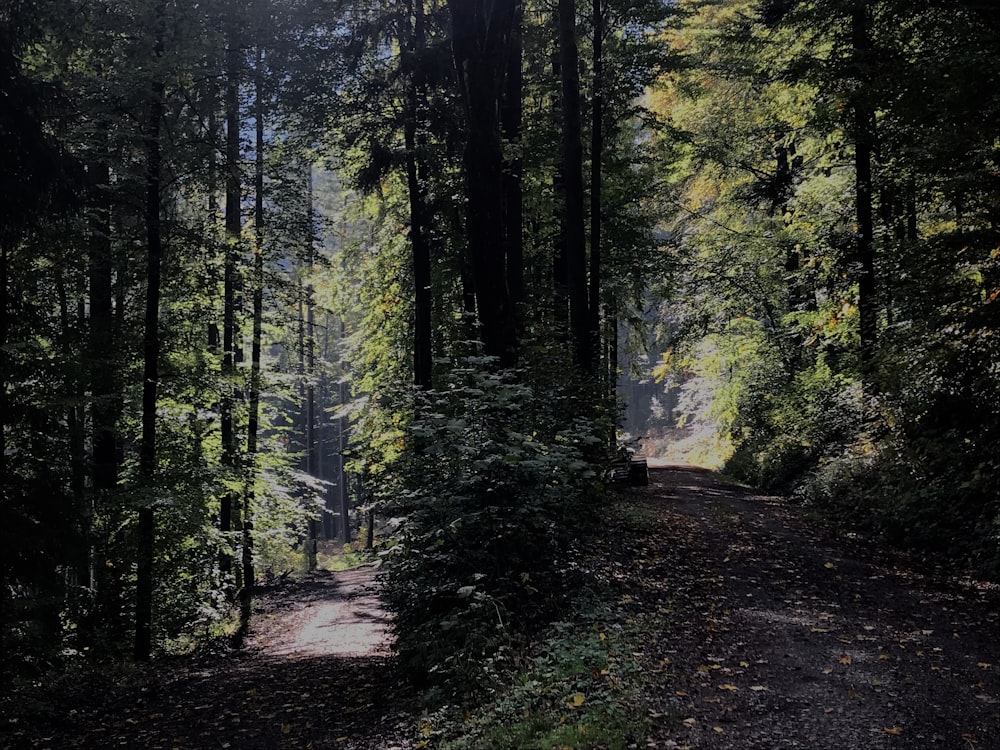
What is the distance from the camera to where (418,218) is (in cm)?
1591

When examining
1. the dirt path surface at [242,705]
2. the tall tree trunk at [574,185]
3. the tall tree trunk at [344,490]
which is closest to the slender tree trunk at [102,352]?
the dirt path surface at [242,705]

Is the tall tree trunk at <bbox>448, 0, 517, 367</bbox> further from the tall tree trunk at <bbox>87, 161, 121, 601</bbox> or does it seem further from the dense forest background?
the tall tree trunk at <bbox>87, 161, 121, 601</bbox>

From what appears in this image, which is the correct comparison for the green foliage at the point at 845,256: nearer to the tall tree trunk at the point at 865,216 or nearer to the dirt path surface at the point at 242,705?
the tall tree trunk at the point at 865,216

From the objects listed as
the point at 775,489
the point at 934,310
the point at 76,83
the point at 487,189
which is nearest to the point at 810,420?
the point at 775,489

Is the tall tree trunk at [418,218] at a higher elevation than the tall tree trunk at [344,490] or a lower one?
higher

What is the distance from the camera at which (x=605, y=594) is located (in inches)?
297

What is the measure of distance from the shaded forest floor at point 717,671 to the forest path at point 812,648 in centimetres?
2

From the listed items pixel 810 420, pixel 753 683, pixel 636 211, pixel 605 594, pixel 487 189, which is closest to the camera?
pixel 753 683

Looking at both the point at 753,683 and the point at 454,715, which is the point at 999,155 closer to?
the point at 753,683

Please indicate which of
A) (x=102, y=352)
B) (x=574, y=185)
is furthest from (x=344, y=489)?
(x=574, y=185)

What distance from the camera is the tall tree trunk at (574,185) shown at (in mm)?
13836

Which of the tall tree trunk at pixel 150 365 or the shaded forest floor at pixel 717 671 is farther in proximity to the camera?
the tall tree trunk at pixel 150 365

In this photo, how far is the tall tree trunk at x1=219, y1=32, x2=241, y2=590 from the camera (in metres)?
13.3

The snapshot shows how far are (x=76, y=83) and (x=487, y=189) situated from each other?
21.4 ft
